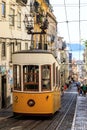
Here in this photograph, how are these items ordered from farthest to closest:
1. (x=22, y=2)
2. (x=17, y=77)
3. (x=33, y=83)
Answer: (x=22, y=2) → (x=17, y=77) → (x=33, y=83)

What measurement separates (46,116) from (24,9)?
21.6 metres

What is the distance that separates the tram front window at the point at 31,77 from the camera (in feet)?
75.6

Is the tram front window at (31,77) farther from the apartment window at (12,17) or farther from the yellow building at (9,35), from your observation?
the apartment window at (12,17)

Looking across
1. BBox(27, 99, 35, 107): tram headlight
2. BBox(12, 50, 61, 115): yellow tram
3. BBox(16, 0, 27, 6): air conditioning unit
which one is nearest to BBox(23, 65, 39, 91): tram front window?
BBox(12, 50, 61, 115): yellow tram

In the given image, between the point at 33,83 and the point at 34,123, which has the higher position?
the point at 33,83

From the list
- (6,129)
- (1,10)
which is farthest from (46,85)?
(1,10)

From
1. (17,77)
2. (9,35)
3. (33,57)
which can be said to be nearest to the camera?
(33,57)

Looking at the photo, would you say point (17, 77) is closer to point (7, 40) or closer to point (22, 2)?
point (7, 40)

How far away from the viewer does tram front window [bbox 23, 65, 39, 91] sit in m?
23.0

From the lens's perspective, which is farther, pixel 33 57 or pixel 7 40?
pixel 7 40

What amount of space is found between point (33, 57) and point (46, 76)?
104cm

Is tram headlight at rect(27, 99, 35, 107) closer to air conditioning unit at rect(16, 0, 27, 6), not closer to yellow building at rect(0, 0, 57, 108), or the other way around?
yellow building at rect(0, 0, 57, 108)

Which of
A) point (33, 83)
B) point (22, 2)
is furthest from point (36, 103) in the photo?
point (22, 2)

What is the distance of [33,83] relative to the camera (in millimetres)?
22984
